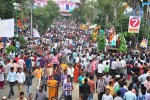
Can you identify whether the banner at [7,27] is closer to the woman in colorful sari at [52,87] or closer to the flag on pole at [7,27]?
the flag on pole at [7,27]

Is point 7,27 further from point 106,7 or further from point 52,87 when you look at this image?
point 106,7

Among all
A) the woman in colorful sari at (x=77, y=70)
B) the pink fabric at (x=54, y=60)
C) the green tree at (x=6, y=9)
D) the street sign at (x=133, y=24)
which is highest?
the green tree at (x=6, y=9)

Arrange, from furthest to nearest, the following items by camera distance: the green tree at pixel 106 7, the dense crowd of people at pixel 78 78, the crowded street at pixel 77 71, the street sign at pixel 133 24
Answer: the green tree at pixel 106 7, the street sign at pixel 133 24, the crowded street at pixel 77 71, the dense crowd of people at pixel 78 78

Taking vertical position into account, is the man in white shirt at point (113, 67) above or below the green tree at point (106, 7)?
below

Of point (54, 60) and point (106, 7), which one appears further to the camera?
point (106, 7)

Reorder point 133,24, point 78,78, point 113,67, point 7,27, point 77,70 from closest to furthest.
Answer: point 78,78 < point 7,27 < point 77,70 < point 113,67 < point 133,24

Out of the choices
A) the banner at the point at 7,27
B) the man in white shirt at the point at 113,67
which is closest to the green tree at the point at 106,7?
the man in white shirt at the point at 113,67

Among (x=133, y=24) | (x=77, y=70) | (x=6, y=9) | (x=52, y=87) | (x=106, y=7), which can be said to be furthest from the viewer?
(x=106, y=7)

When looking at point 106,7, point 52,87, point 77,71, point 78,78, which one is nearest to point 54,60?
point 77,71

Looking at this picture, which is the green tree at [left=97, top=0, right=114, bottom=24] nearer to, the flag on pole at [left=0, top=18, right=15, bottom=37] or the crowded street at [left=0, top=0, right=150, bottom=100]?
A: the crowded street at [left=0, top=0, right=150, bottom=100]

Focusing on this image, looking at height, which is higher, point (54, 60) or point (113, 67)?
point (54, 60)

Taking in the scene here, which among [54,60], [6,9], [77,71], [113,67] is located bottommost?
[77,71]

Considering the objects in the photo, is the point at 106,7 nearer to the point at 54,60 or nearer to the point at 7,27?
the point at 54,60

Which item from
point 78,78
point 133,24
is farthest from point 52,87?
point 133,24
